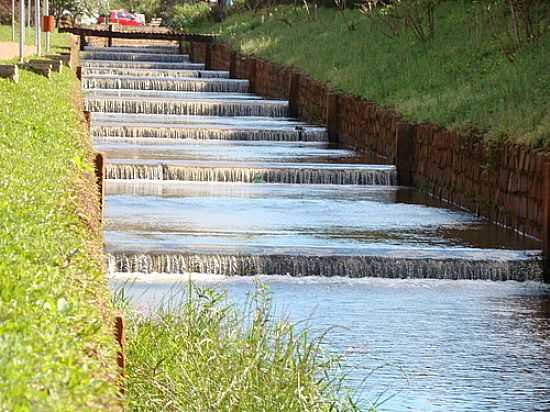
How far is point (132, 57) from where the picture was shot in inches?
1919

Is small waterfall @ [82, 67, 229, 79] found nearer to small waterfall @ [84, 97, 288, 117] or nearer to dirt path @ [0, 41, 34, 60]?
dirt path @ [0, 41, 34, 60]

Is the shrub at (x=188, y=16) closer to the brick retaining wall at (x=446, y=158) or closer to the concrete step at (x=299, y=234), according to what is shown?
the brick retaining wall at (x=446, y=158)

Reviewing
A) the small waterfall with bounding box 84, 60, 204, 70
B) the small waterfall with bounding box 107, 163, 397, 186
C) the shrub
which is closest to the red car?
the shrub

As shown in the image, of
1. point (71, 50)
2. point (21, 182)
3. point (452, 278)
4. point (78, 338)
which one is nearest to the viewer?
point (78, 338)

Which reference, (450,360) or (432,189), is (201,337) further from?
(432,189)

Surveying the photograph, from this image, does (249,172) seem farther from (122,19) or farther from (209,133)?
(122,19)

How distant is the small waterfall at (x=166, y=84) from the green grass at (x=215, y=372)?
2716 cm

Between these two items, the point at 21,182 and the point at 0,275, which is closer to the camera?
the point at 0,275

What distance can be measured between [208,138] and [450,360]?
1643cm

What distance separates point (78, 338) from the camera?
5.72 m

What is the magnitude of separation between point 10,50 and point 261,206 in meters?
18.2

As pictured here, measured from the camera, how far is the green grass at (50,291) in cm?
496

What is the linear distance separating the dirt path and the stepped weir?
6.69ft

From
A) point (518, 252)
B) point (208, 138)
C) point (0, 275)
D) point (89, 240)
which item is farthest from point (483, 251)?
point (208, 138)
